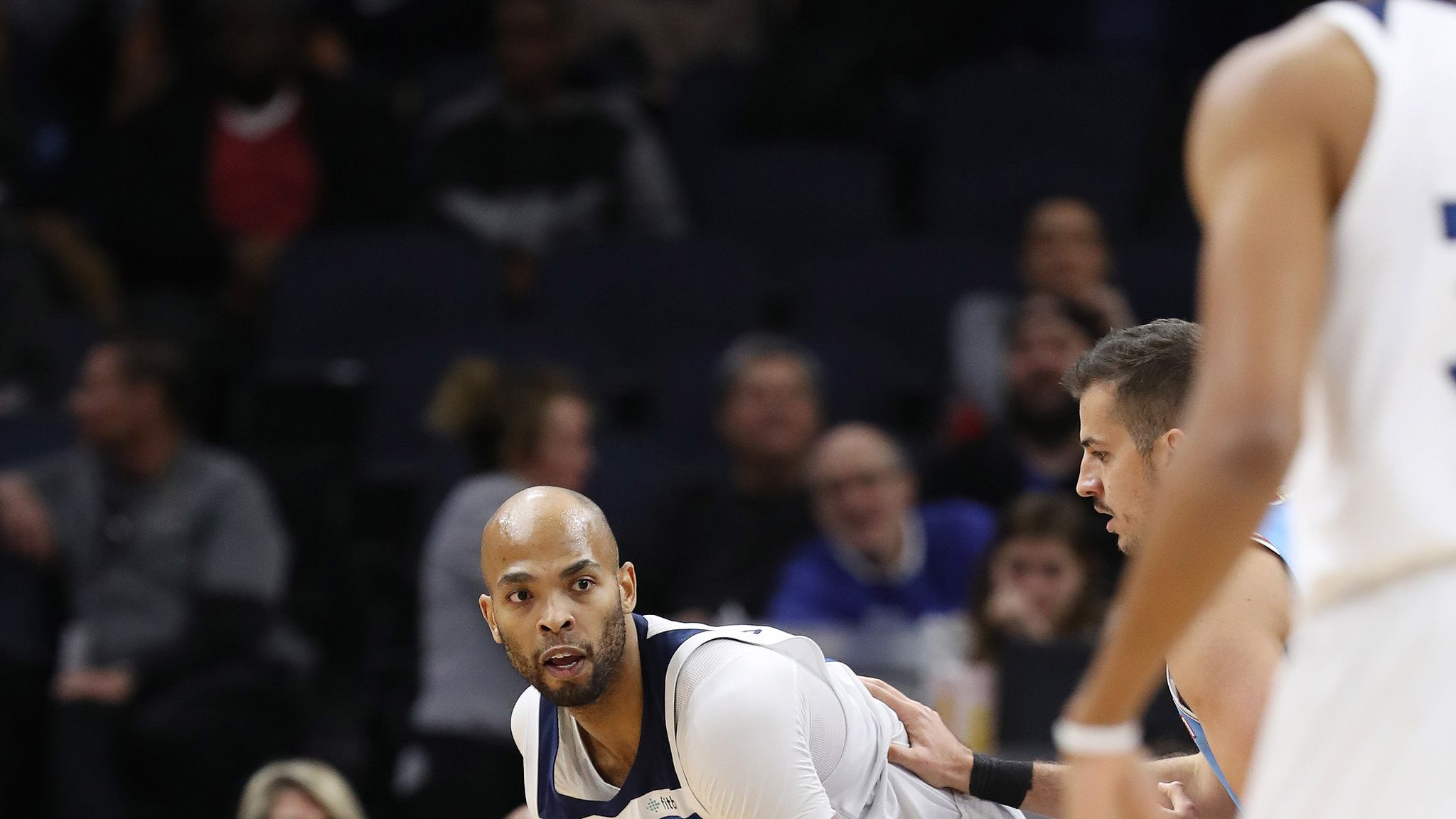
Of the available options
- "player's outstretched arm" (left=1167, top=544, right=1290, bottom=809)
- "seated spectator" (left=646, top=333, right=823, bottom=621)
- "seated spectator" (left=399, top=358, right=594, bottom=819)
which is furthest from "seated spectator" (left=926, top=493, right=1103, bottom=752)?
"player's outstretched arm" (left=1167, top=544, right=1290, bottom=809)

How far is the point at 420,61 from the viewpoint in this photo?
10.0 meters

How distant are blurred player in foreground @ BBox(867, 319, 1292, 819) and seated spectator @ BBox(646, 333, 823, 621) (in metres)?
4.13

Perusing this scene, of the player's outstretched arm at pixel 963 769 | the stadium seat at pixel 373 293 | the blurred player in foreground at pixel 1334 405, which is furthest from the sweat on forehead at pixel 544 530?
the stadium seat at pixel 373 293

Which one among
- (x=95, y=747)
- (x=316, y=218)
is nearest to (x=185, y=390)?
(x=95, y=747)

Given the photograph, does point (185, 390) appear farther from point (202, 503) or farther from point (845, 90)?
point (845, 90)

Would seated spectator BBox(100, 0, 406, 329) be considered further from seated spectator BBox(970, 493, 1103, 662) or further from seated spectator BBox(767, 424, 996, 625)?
seated spectator BBox(970, 493, 1103, 662)

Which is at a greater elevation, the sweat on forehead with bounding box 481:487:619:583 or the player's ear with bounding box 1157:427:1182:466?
the player's ear with bounding box 1157:427:1182:466

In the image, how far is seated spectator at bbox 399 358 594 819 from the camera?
240 inches

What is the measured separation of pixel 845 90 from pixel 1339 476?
25.5ft

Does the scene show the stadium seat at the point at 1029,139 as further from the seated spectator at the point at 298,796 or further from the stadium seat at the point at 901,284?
the seated spectator at the point at 298,796

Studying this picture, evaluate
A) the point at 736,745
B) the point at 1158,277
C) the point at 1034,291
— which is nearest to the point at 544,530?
the point at 736,745

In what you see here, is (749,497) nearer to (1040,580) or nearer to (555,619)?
(1040,580)

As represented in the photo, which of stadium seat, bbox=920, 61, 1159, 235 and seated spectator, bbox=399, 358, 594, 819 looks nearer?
seated spectator, bbox=399, 358, 594, 819

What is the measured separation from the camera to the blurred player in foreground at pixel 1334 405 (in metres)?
1.50
